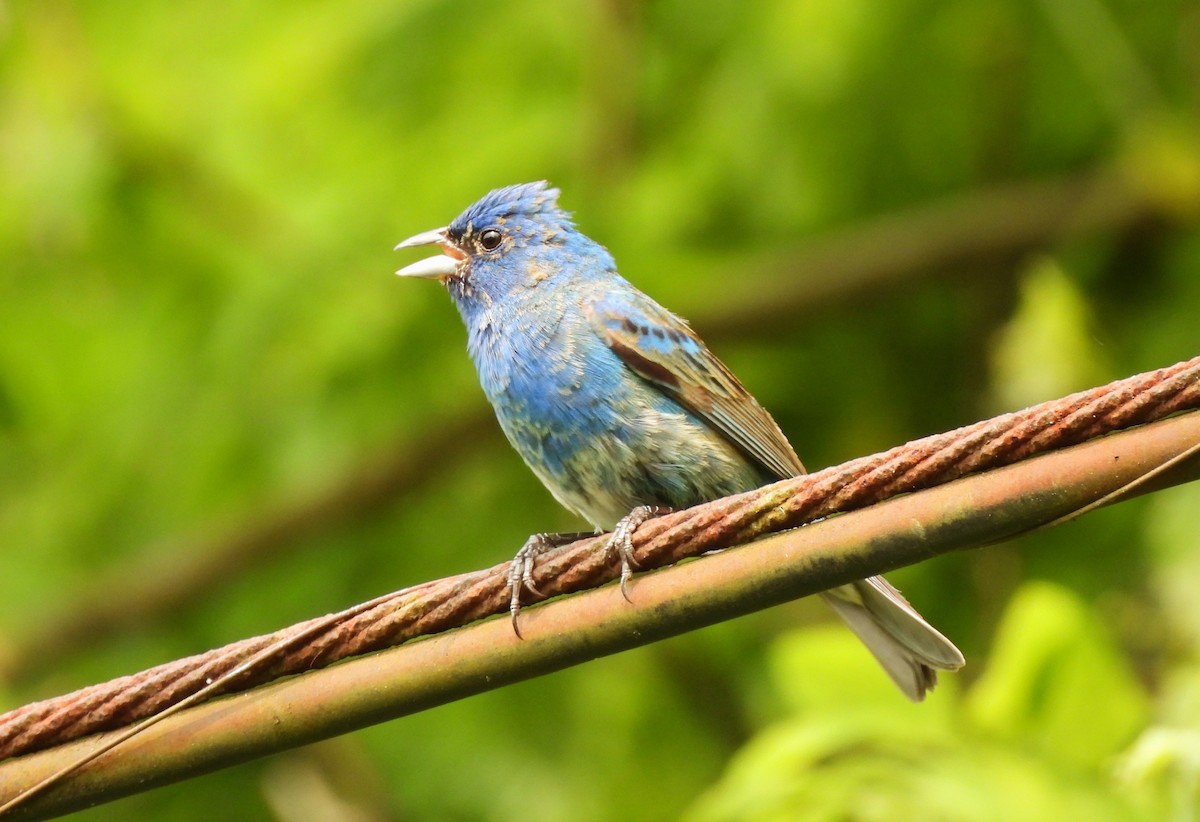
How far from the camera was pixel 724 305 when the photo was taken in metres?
6.81

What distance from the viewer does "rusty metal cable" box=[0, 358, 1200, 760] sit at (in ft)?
9.29

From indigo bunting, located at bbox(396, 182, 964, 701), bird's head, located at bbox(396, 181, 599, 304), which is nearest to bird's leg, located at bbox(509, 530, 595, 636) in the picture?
indigo bunting, located at bbox(396, 182, 964, 701)

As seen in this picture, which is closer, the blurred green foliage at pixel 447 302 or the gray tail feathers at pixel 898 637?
the gray tail feathers at pixel 898 637

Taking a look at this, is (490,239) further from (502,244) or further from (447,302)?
(447,302)

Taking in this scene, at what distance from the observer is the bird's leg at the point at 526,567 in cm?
309

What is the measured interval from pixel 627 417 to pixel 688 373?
334 millimetres

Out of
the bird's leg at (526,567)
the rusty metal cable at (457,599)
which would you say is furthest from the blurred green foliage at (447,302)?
the rusty metal cable at (457,599)

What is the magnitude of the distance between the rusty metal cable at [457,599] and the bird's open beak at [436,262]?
86.8 inches

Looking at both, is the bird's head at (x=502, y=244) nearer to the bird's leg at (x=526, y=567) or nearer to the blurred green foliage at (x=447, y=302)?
the blurred green foliage at (x=447, y=302)

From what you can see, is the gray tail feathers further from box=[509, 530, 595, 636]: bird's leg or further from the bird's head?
the bird's head

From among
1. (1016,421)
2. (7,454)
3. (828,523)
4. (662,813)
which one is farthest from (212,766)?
(7,454)

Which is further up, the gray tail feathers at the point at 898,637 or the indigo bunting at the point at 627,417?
the indigo bunting at the point at 627,417

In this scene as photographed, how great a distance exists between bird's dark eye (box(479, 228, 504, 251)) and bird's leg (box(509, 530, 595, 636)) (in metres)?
1.44

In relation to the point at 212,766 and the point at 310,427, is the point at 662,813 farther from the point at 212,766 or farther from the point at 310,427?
the point at 212,766
